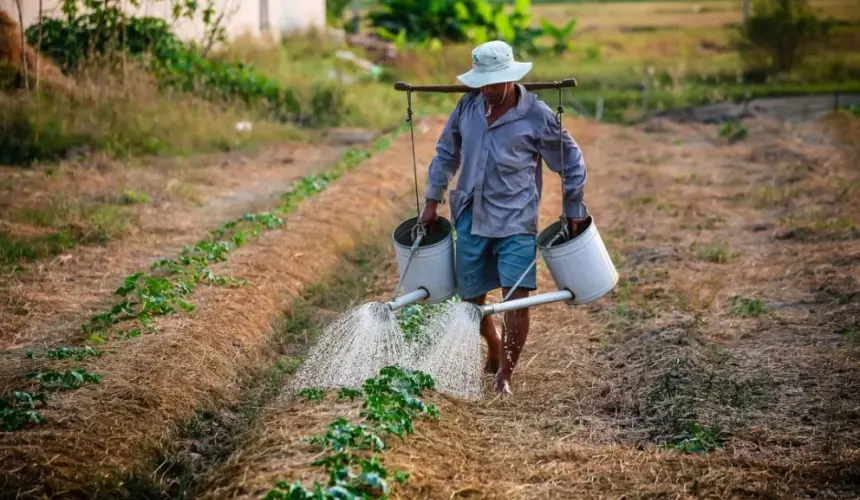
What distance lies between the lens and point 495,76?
222 inches

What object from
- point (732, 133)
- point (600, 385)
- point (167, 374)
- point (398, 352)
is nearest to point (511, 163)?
point (398, 352)

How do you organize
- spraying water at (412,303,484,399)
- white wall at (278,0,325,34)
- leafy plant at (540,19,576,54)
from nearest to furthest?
1. spraying water at (412,303,484,399)
2. white wall at (278,0,325,34)
3. leafy plant at (540,19,576,54)

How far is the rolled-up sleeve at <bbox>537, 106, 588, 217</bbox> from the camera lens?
18.9 feet

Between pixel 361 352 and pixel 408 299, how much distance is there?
344mm

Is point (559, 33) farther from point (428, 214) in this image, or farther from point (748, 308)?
point (428, 214)

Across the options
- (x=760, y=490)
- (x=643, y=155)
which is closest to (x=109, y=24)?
(x=643, y=155)

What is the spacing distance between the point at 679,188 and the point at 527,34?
629 inches

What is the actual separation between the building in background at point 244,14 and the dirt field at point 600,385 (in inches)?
227

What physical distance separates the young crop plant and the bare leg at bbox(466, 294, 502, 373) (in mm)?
623

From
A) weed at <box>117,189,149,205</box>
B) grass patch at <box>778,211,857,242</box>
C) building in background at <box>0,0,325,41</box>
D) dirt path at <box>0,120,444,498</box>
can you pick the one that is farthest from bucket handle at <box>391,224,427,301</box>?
building in background at <box>0,0,325,41</box>

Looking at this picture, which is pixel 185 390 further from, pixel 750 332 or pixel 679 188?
pixel 679 188

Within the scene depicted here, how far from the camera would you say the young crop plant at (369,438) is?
4.16m

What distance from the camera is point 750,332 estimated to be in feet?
23.6

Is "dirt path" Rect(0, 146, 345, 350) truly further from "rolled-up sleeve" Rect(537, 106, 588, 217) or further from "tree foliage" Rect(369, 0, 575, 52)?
"tree foliage" Rect(369, 0, 575, 52)
